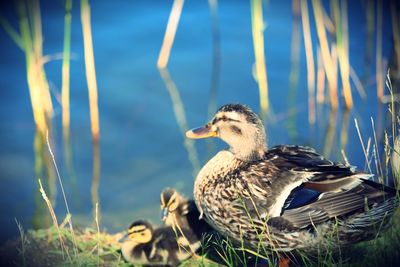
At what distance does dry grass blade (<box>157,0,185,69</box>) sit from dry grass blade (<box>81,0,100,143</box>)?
108cm

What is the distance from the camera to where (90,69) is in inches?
211

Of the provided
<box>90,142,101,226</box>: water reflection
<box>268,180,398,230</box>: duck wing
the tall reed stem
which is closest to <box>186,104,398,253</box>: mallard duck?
<box>268,180,398,230</box>: duck wing

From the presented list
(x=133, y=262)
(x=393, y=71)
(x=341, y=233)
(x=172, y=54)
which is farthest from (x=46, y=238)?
(x=393, y=71)

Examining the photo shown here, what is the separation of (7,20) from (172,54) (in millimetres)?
1556

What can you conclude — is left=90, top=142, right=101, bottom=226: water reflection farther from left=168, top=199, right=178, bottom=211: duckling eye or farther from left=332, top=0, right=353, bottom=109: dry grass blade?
left=332, top=0, right=353, bottom=109: dry grass blade

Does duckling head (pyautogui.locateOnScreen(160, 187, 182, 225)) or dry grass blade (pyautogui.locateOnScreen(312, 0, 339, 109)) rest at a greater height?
dry grass blade (pyautogui.locateOnScreen(312, 0, 339, 109))

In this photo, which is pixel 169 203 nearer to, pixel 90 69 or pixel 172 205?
pixel 172 205

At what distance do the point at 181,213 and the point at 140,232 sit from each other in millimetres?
341

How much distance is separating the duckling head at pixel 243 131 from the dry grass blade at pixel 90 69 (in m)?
1.74

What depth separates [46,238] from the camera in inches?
158

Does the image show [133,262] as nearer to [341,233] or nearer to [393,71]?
[341,233]

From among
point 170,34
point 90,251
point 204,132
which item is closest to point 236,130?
point 204,132

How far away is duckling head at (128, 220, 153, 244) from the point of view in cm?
380

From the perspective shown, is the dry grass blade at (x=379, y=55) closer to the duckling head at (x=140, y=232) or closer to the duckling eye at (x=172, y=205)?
the duckling eye at (x=172, y=205)
